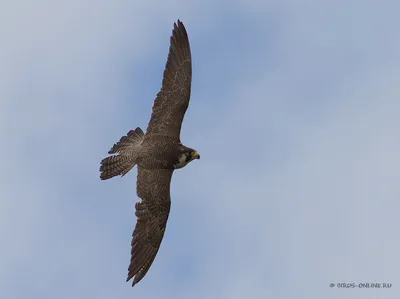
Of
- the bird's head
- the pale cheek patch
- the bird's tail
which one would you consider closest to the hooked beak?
the bird's head

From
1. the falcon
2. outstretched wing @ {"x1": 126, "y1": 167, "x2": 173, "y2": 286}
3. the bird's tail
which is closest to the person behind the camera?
outstretched wing @ {"x1": 126, "y1": 167, "x2": 173, "y2": 286}

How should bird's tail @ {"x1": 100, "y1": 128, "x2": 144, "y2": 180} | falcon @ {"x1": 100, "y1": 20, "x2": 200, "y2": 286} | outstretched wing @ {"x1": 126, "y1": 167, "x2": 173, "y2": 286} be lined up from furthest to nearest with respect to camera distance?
bird's tail @ {"x1": 100, "y1": 128, "x2": 144, "y2": 180} < falcon @ {"x1": 100, "y1": 20, "x2": 200, "y2": 286} < outstretched wing @ {"x1": 126, "y1": 167, "x2": 173, "y2": 286}

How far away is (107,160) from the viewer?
25500mm

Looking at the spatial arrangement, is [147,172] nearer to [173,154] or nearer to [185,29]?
[173,154]

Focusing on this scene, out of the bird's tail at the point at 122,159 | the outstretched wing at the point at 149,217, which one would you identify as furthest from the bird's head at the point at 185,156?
the bird's tail at the point at 122,159

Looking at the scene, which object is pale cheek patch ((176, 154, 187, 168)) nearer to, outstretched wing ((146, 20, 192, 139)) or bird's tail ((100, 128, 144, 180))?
outstretched wing ((146, 20, 192, 139))

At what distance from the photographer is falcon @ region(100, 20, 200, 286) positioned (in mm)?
24312

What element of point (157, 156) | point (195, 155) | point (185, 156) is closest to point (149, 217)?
point (157, 156)

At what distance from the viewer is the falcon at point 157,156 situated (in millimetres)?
24312

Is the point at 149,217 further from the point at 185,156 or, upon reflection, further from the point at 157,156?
the point at 185,156

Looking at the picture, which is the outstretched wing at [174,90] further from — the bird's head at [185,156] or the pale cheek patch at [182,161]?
the pale cheek patch at [182,161]

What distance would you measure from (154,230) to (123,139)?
3.09 meters

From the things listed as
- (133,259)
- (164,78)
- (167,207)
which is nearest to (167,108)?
(164,78)

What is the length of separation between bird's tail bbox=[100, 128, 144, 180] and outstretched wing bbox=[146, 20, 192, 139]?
558mm
